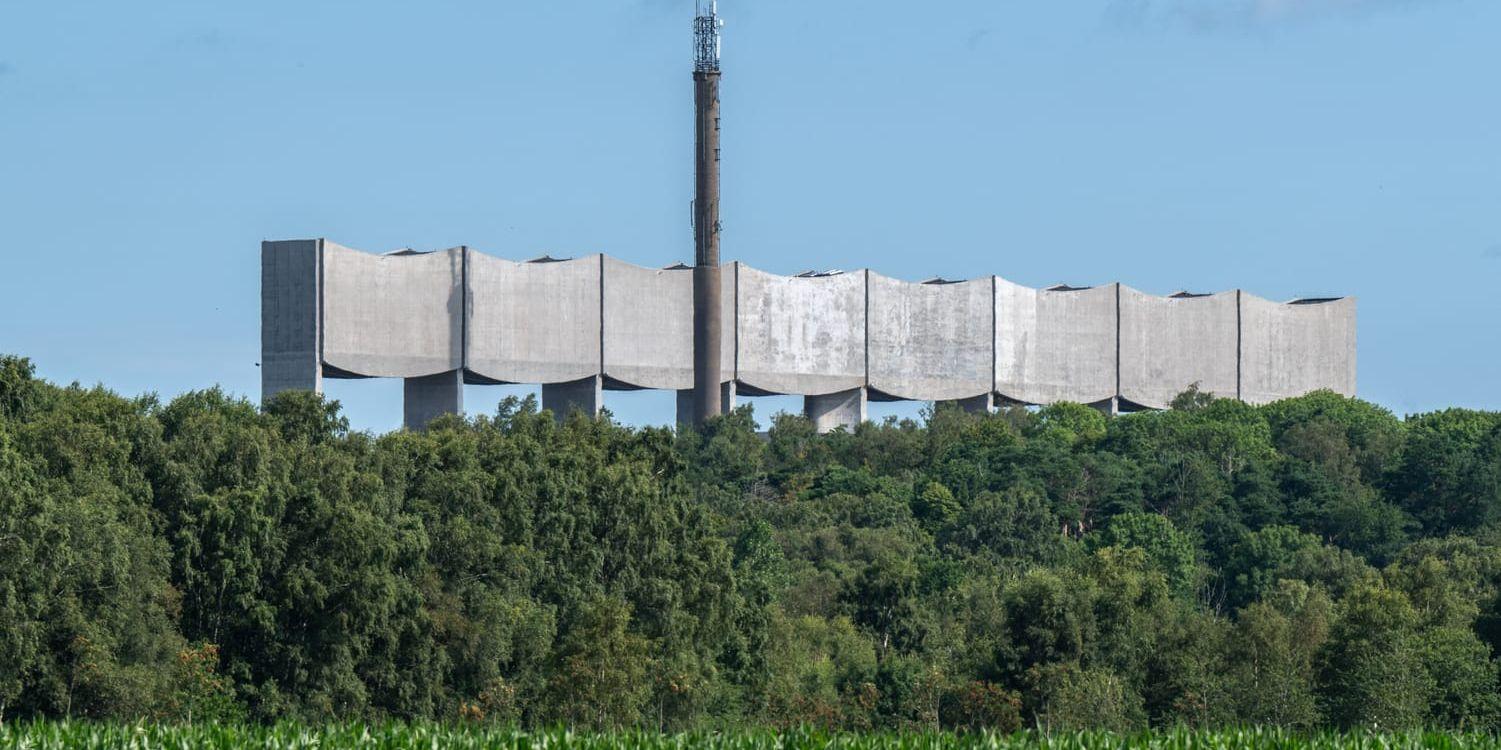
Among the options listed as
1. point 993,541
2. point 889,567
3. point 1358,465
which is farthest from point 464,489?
point 1358,465

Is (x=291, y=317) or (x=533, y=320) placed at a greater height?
(x=533, y=320)

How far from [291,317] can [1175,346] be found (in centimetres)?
5553

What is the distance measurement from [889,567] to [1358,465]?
52.2m

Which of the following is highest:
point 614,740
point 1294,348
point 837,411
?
point 1294,348

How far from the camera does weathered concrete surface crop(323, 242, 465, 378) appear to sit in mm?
99562

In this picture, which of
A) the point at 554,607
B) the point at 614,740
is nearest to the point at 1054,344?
the point at 554,607

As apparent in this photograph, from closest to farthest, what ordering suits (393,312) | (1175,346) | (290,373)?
(290,373) → (393,312) → (1175,346)

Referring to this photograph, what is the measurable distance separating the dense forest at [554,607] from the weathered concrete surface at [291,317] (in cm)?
1696

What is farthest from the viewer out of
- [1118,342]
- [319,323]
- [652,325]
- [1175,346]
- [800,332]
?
[1175,346]

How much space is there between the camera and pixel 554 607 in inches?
2544

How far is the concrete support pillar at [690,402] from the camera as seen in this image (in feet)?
380

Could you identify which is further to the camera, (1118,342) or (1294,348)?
(1294,348)

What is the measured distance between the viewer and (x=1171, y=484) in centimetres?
11919

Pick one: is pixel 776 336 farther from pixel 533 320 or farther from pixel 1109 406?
pixel 1109 406
